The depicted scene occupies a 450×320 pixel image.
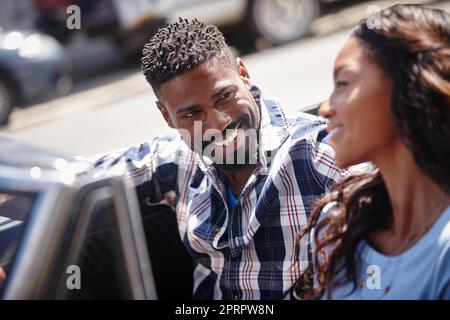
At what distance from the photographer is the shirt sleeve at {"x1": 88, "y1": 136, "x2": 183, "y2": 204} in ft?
9.26

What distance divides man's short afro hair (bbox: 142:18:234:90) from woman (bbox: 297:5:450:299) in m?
0.65

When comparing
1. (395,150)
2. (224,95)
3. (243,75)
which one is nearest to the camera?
(395,150)

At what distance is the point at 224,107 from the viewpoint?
2.54 meters

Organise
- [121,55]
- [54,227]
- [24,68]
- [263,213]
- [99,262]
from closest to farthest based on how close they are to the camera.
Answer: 1. [54,227]
2. [99,262]
3. [263,213]
4. [24,68]
5. [121,55]

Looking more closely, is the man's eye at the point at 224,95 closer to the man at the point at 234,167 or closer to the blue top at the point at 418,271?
the man at the point at 234,167

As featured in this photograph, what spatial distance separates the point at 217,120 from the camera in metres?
2.52

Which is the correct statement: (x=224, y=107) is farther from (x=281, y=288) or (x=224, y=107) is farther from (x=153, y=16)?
(x=153, y=16)

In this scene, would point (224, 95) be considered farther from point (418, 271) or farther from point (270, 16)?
→ point (270, 16)

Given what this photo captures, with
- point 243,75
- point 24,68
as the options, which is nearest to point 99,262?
point 243,75

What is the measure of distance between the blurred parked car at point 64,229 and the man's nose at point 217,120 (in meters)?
0.61

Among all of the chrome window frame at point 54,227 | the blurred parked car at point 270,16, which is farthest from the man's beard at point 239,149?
the blurred parked car at point 270,16

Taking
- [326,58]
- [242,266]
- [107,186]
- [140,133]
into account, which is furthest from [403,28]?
[326,58]

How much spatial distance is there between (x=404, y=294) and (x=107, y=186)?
2.41 feet

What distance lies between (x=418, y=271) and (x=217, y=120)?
918mm
